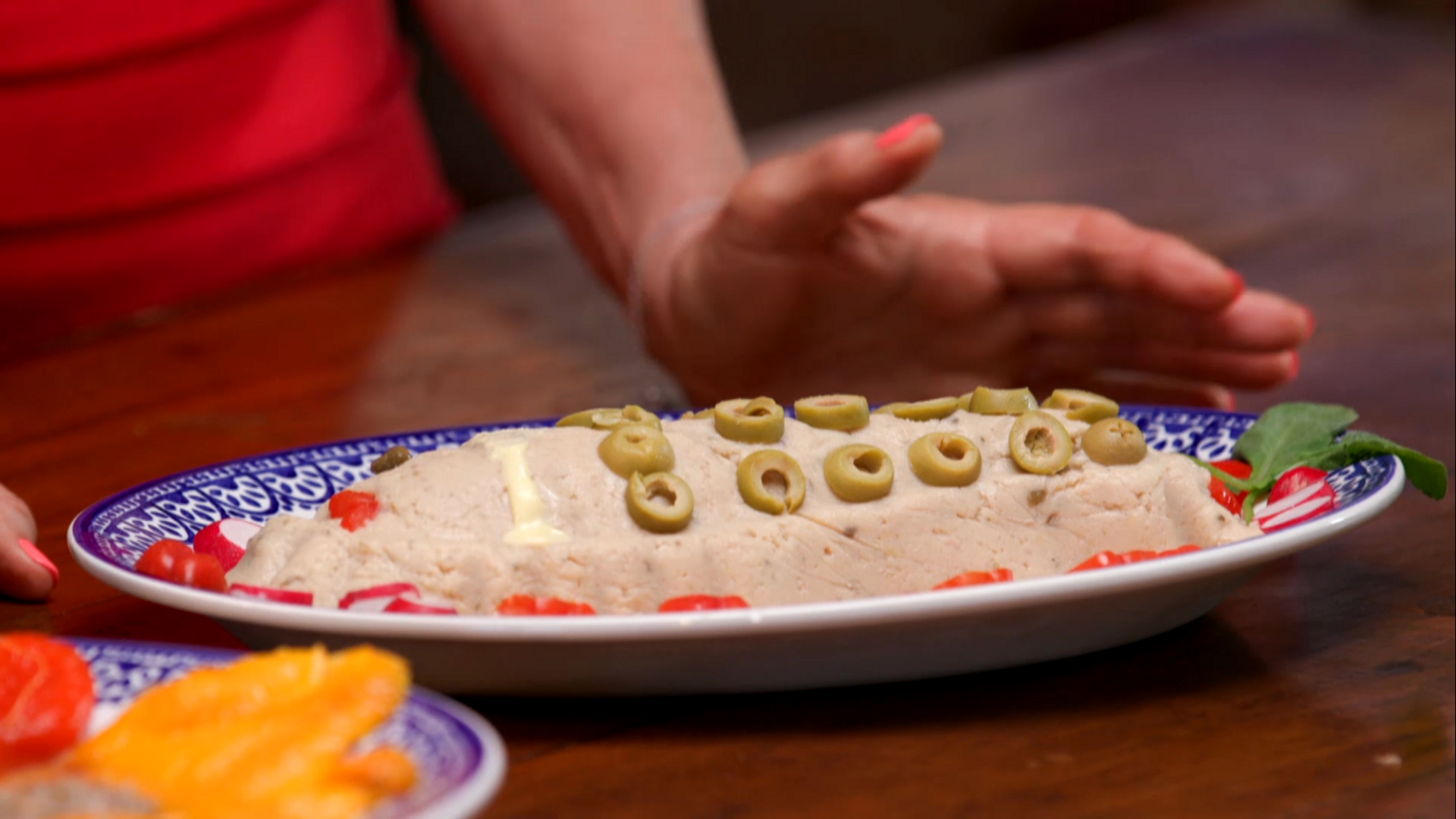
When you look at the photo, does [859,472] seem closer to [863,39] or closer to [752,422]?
[752,422]

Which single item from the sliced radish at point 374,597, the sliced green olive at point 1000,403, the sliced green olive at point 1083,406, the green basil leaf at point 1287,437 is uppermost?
the sliced radish at point 374,597

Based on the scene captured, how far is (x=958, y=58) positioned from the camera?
506cm

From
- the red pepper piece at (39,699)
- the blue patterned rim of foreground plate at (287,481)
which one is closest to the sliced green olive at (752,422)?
the blue patterned rim of foreground plate at (287,481)

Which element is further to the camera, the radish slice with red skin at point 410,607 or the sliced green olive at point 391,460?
the sliced green olive at point 391,460

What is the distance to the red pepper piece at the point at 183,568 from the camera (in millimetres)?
778

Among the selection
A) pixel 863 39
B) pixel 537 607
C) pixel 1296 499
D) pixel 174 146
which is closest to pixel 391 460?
pixel 537 607

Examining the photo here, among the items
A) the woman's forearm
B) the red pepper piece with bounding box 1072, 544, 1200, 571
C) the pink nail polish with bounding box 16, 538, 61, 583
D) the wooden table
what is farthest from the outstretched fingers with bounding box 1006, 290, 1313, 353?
the pink nail polish with bounding box 16, 538, 61, 583

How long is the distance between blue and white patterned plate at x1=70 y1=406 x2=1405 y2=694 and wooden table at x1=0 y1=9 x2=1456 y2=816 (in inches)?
1.1

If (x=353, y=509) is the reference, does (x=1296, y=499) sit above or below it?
below

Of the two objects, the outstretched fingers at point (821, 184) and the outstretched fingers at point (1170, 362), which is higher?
the outstretched fingers at point (821, 184)

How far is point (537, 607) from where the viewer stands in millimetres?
744

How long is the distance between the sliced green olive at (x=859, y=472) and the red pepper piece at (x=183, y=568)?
1.05ft

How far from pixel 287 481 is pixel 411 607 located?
31cm

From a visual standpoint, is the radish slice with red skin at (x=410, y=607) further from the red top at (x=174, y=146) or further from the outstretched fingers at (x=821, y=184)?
the red top at (x=174, y=146)
